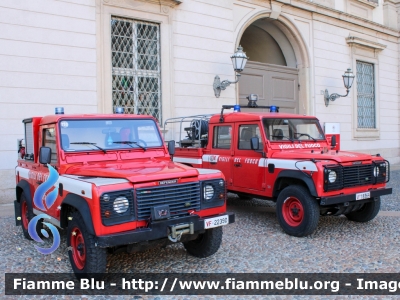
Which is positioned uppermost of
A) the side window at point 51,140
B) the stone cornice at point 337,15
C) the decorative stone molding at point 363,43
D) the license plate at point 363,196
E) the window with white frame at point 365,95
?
the stone cornice at point 337,15

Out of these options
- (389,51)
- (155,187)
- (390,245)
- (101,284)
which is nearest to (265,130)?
(390,245)

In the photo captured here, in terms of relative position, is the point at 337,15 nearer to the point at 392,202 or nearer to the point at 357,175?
the point at 392,202

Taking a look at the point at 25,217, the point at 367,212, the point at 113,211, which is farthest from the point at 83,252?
the point at 367,212

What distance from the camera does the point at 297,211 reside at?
19.5ft

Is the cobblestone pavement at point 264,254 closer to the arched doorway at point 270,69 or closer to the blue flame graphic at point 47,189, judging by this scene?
the blue flame graphic at point 47,189

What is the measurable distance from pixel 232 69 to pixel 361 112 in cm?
696

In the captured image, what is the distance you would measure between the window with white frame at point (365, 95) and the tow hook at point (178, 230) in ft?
43.9

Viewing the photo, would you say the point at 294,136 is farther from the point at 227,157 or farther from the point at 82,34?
the point at 82,34

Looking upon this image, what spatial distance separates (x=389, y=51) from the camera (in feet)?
56.9

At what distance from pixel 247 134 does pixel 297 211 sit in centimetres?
160

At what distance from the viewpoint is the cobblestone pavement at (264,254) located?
4.65 meters

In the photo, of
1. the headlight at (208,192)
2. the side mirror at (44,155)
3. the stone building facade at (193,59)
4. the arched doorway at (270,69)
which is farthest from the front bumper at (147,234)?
the arched doorway at (270,69)

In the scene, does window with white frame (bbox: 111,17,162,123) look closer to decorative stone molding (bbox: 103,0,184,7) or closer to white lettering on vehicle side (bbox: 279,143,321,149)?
decorative stone molding (bbox: 103,0,184,7)

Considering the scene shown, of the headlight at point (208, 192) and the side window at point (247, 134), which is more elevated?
the side window at point (247, 134)
